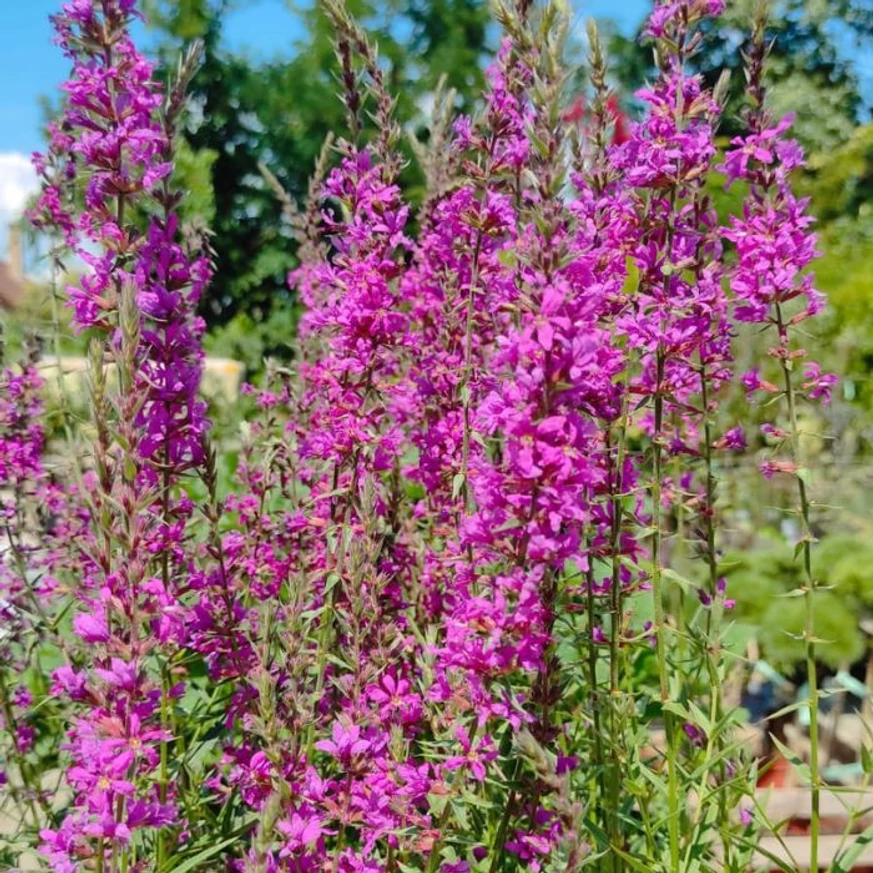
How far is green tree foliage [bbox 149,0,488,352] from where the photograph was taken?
23422 millimetres

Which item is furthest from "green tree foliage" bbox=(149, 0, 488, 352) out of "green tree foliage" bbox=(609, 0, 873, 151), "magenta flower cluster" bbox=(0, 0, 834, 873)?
"magenta flower cluster" bbox=(0, 0, 834, 873)

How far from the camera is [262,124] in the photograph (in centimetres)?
2747

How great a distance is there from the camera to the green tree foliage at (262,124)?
2342cm

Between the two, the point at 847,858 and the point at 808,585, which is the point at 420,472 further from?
the point at 847,858

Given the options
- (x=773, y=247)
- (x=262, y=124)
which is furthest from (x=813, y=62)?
(x=773, y=247)

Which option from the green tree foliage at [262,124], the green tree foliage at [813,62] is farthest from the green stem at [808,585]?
the green tree foliage at [813,62]

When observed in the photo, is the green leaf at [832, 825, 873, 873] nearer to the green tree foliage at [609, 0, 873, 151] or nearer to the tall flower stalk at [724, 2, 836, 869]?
the tall flower stalk at [724, 2, 836, 869]

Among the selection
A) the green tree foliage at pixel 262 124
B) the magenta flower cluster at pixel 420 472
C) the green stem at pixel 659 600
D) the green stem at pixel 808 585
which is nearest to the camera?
the magenta flower cluster at pixel 420 472

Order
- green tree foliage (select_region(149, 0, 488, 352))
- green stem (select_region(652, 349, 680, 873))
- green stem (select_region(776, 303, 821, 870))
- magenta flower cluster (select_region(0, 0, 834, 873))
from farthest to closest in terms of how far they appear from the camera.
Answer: green tree foliage (select_region(149, 0, 488, 352)) < green stem (select_region(776, 303, 821, 870)) < green stem (select_region(652, 349, 680, 873)) < magenta flower cluster (select_region(0, 0, 834, 873))

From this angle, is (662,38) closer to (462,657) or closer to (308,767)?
(462,657)

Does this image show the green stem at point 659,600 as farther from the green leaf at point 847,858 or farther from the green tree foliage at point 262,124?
the green tree foliage at point 262,124

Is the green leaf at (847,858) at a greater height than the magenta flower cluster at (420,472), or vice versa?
the magenta flower cluster at (420,472)

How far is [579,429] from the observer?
5.87 ft

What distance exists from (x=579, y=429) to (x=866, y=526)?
7676 millimetres
